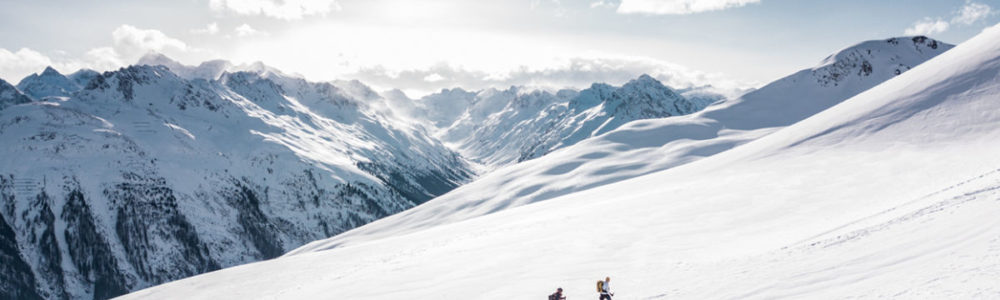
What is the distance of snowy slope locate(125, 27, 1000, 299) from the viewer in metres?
16.5

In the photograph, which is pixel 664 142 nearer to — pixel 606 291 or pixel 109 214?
pixel 606 291

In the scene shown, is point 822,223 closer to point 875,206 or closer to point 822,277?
point 875,206

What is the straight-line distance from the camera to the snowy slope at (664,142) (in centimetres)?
9812

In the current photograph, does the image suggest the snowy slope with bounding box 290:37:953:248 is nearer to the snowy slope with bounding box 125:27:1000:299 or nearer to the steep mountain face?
the snowy slope with bounding box 125:27:1000:299

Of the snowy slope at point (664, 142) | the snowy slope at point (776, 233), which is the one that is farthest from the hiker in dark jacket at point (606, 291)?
the snowy slope at point (664, 142)

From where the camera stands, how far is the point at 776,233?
84.4ft

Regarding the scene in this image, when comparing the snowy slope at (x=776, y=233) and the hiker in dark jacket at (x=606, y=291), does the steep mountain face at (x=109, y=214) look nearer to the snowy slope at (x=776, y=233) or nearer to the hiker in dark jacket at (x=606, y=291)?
the snowy slope at (x=776, y=233)

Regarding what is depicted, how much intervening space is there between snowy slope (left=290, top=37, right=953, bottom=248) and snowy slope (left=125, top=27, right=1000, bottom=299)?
4275 cm

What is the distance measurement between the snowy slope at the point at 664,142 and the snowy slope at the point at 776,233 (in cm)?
4275

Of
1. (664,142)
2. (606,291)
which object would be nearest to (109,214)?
(664,142)

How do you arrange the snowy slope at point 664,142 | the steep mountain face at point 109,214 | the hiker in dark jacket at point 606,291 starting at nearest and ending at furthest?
the hiker in dark jacket at point 606,291 < the snowy slope at point 664,142 < the steep mountain face at point 109,214

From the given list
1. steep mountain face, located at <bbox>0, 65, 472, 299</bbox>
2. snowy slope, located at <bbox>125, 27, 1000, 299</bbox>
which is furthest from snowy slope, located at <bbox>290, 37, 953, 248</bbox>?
steep mountain face, located at <bbox>0, 65, 472, 299</bbox>

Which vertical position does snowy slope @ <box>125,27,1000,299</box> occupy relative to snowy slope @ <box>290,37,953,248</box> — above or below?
below

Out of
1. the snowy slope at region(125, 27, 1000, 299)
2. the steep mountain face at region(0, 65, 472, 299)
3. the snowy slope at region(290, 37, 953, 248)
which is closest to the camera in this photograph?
the snowy slope at region(125, 27, 1000, 299)
